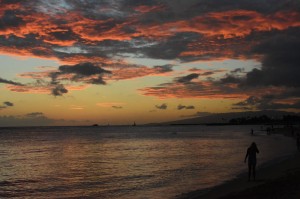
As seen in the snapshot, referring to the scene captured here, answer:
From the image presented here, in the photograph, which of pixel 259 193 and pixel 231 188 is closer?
pixel 259 193

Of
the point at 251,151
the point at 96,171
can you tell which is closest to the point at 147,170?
the point at 96,171

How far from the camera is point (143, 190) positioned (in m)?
21.2

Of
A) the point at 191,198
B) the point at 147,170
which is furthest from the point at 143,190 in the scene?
the point at 147,170

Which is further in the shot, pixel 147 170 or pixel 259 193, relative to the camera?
pixel 147 170

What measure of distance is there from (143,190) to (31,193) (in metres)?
6.54

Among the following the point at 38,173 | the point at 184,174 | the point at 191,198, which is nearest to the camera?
the point at 191,198

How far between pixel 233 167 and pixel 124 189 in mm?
12859

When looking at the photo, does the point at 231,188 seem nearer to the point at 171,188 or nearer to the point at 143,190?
the point at 171,188

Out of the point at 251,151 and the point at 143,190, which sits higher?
the point at 251,151

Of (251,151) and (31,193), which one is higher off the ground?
(251,151)

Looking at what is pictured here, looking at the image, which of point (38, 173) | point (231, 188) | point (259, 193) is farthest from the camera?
point (38, 173)

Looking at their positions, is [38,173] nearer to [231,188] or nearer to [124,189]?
[124,189]

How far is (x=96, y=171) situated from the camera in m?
31.3

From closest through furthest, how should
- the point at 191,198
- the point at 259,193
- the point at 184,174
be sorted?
the point at 259,193
the point at 191,198
the point at 184,174
